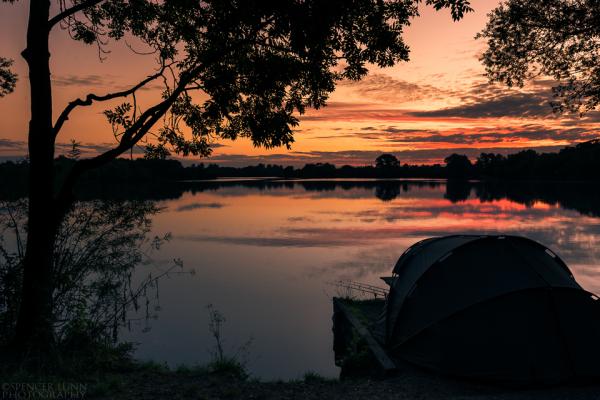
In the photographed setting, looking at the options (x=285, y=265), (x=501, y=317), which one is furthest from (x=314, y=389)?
(x=285, y=265)

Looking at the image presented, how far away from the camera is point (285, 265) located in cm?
3144

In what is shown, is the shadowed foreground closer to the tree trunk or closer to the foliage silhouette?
the foliage silhouette

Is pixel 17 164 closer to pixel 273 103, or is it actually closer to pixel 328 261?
pixel 273 103

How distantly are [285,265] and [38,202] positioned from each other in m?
22.8

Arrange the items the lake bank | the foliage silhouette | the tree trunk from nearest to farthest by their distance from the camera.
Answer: the lake bank, the tree trunk, the foliage silhouette

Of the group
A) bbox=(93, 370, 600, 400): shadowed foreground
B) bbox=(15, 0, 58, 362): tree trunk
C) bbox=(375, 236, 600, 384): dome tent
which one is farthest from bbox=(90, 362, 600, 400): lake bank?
bbox=(15, 0, 58, 362): tree trunk

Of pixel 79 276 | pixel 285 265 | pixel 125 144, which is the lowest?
pixel 285 265

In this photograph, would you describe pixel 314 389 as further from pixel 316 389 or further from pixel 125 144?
pixel 125 144

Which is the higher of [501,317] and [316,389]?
[501,317]

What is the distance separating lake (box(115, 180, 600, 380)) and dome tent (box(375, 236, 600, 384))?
6.03 meters

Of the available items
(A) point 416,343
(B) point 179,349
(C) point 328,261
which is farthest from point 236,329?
(C) point 328,261

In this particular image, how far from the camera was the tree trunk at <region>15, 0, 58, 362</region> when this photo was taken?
31.3 feet

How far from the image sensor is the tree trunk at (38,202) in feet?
31.3

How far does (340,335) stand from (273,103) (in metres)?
10.1
